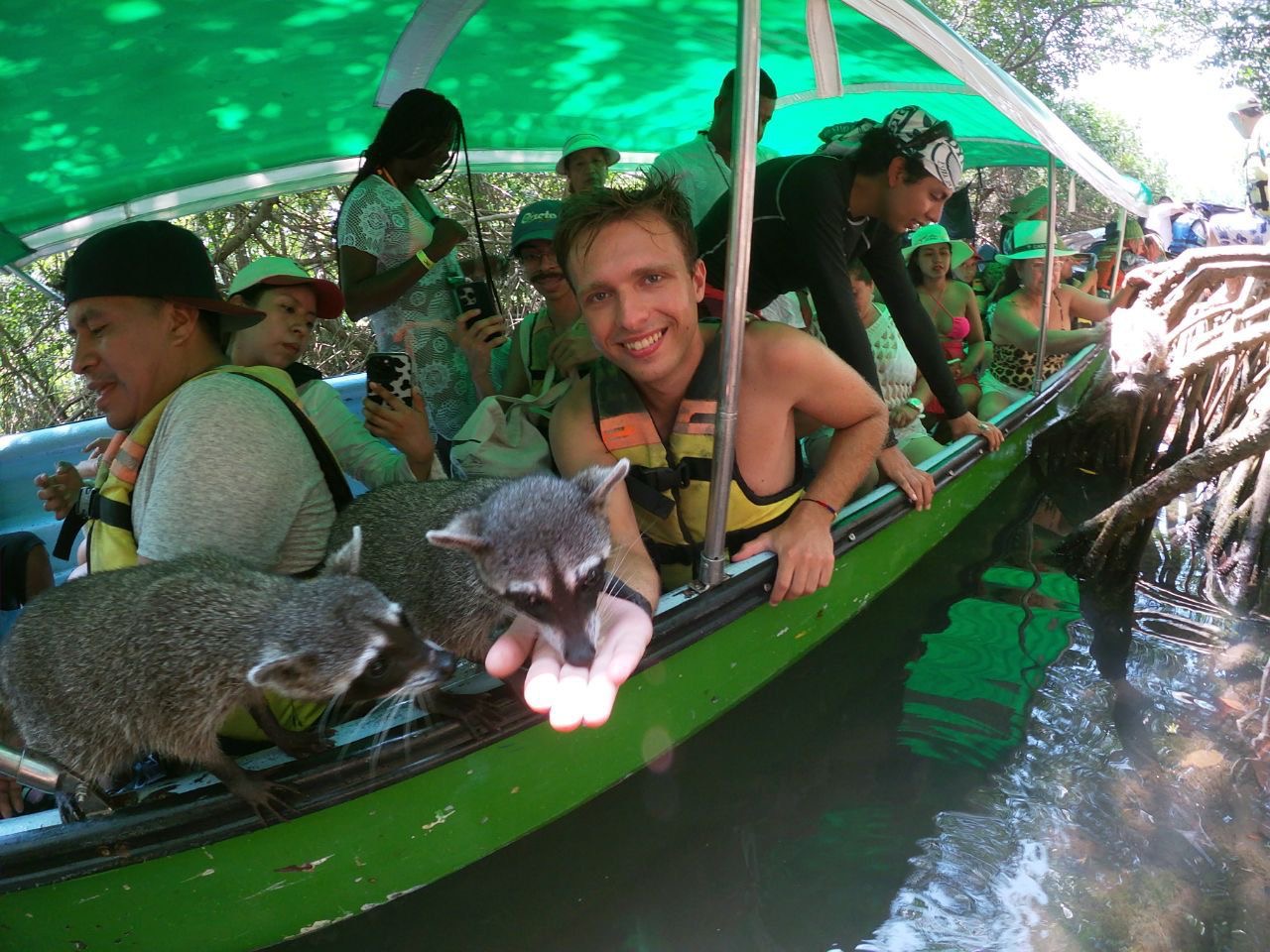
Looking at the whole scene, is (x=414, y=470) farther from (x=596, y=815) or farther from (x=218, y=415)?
(x=596, y=815)

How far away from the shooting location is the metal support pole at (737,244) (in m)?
2.33

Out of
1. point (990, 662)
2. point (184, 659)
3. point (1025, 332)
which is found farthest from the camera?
point (1025, 332)

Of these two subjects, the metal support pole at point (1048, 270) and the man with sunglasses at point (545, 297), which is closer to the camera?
the man with sunglasses at point (545, 297)

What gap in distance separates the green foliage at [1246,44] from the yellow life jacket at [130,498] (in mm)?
26971

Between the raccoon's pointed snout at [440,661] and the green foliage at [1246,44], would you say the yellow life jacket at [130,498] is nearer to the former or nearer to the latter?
the raccoon's pointed snout at [440,661]

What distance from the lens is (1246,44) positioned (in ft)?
74.1

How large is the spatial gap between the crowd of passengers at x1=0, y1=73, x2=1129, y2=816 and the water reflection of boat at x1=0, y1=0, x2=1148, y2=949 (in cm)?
30

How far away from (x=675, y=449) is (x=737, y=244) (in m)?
0.80

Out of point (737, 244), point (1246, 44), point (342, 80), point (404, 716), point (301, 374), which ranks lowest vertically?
point (404, 716)

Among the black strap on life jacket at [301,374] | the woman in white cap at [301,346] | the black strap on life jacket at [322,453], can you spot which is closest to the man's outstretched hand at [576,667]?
the black strap on life jacket at [322,453]

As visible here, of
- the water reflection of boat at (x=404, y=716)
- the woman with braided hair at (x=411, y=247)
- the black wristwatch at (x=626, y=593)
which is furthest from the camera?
the woman with braided hair at (x=411, y=247)

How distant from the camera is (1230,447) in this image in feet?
15.7

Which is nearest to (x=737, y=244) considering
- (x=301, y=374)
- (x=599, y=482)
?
(x=599, y=482)

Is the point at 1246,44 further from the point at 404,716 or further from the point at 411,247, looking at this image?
the point at 404,716
